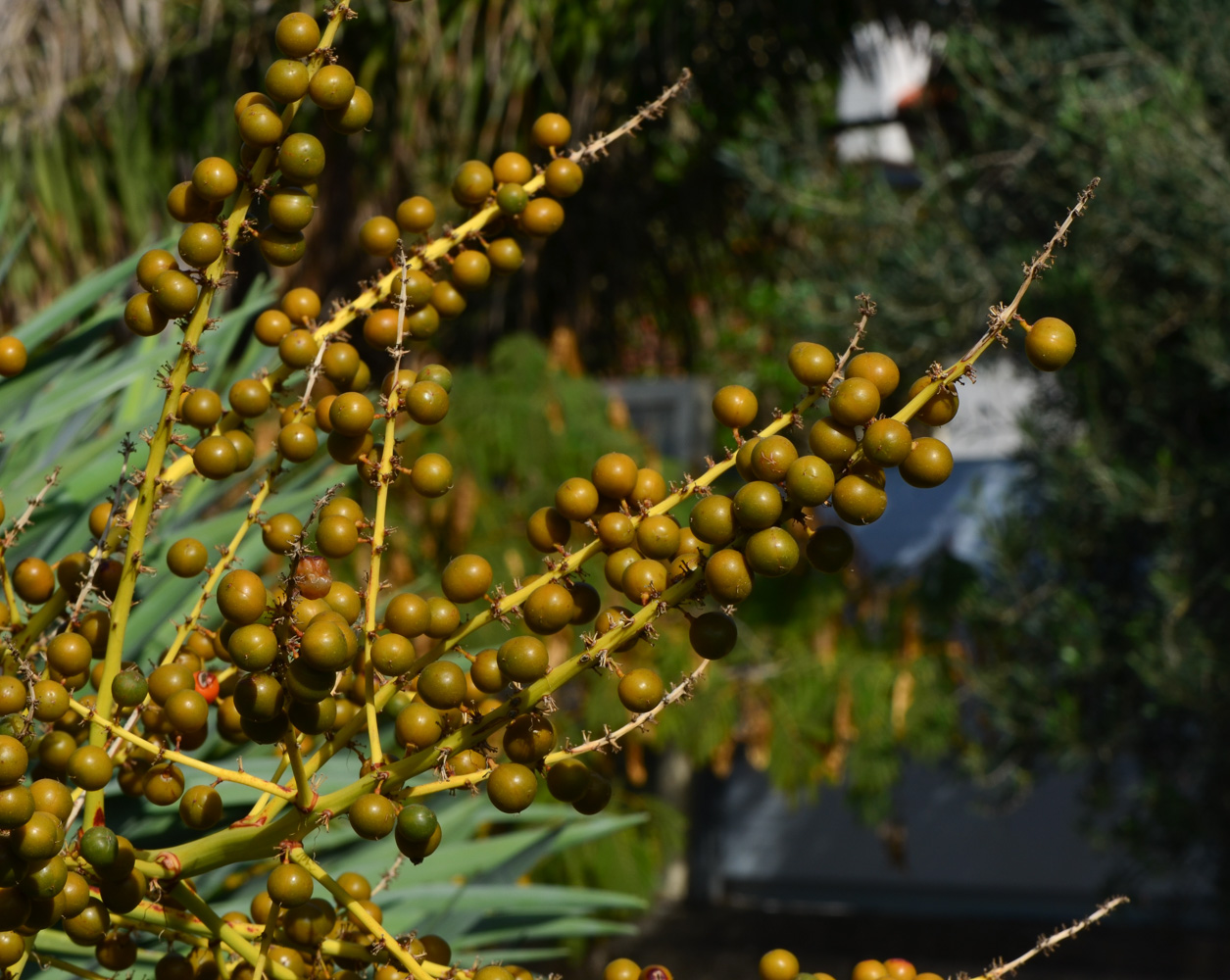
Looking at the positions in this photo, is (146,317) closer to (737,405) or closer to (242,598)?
(242,598)

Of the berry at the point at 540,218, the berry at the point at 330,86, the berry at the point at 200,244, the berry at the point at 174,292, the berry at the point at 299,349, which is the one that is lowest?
the berry at the point at 299,349

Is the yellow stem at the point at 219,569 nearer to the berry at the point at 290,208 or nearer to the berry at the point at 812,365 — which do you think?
the berry at the point at 290,208

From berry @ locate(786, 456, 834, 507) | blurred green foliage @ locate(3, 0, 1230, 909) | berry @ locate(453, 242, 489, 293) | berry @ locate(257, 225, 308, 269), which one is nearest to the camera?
berry @ locate(786, 456, 834, 507)

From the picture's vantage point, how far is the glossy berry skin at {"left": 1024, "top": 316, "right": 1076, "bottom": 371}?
476mm

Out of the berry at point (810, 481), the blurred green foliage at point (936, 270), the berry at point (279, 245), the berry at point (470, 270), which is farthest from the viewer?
the blurred green foliage at point (936, 270)

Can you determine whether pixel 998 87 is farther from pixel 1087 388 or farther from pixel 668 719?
pixel 668 719

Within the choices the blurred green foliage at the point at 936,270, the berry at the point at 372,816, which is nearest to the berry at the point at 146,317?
the berry at the point at 372,816

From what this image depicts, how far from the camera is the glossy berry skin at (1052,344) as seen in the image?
0.48 m

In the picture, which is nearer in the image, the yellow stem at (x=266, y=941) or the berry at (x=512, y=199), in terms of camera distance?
the yellow stem at (x=266, y=941)

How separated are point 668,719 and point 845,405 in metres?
2.69

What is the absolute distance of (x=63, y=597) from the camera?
1.96 ft

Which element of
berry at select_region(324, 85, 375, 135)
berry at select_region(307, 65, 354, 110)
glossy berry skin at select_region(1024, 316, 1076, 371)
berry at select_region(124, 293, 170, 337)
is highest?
berry at select_region(307, 65, 354, 110)

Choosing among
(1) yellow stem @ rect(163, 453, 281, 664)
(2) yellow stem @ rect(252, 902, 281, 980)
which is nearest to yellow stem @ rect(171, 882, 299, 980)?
(2) yellow stem @ rect(252, 902, 281, 980)

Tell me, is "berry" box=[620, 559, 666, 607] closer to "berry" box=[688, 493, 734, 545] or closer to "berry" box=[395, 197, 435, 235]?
"berry" box=[688, 493, 734, 545]
